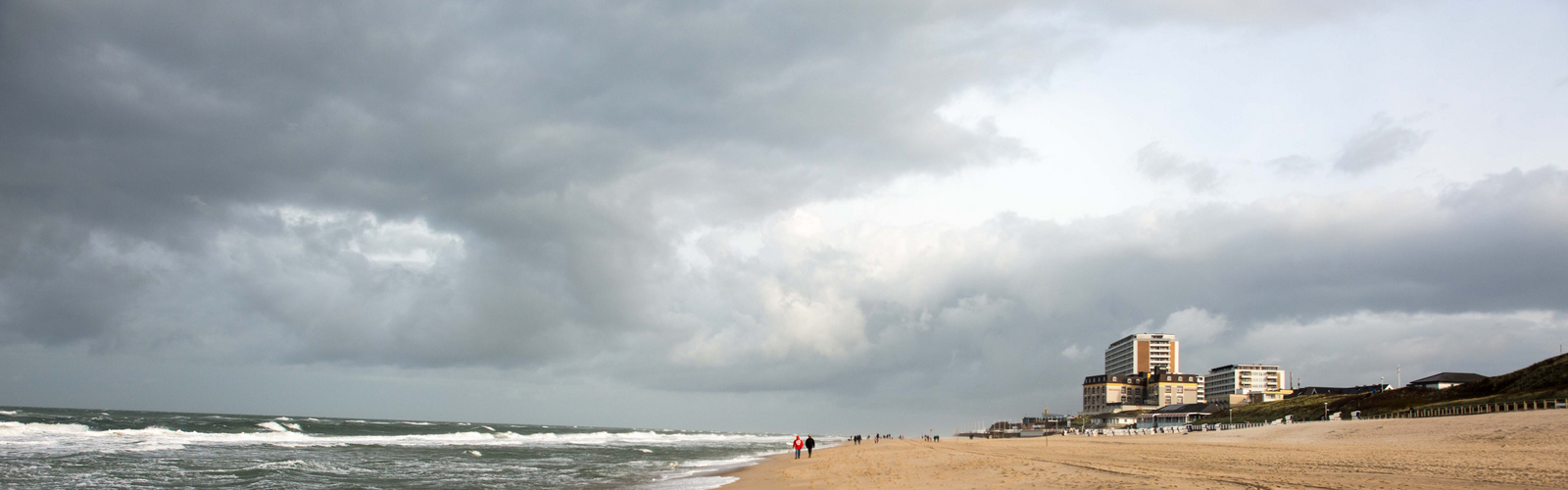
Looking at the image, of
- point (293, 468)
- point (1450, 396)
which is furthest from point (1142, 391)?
point (293, 468)

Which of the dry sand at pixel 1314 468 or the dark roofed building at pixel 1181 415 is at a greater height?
the dry sand at pixel 1314 468

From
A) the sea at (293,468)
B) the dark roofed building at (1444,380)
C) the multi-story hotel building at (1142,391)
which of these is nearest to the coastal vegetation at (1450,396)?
the dark roofed building at (1444,380)

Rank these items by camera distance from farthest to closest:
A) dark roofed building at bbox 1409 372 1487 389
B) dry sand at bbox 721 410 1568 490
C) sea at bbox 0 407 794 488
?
dark roofed building at bbox 1409 372 1487 389 → sea at bbox 0 407 794 488 → dry sand at bbox 721 410 1568 490

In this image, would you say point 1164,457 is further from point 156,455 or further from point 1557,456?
point 156,455

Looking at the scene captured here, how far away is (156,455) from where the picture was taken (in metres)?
39.7

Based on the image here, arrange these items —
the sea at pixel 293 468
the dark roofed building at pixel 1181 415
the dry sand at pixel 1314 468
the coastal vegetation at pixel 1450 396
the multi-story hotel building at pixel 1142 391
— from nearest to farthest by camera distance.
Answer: the dry sand at pixel 1314 468
the sea at pixel 293 468
the coastal vegetation at pixel 1450 396
the dark roofed building at pixel 1181 415
the multi-story hotel building at pixel 1142 391

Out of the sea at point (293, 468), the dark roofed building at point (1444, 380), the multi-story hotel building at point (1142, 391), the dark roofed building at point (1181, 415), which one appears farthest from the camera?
the multi-story hotel building at point (1142, 391)

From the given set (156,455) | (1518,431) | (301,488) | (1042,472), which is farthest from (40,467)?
(1518,431)

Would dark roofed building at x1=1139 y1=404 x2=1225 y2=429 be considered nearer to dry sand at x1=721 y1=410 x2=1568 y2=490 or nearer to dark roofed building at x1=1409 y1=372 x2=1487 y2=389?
dark roofed building at x1=1409 y1=372 x2=1487 y2=389

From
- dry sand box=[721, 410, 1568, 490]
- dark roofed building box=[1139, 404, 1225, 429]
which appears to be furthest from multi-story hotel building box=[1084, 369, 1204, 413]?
dry sand box=[721, 410, 1568, 490]

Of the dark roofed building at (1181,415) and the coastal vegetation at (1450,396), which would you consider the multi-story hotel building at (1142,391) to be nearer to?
the dark roofed building at (1181,415)

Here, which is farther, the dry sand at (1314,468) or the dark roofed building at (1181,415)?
the dark roofed building at (1181,415)

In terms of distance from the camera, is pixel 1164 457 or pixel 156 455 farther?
pixel 156 455

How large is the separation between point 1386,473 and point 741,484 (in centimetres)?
1936
